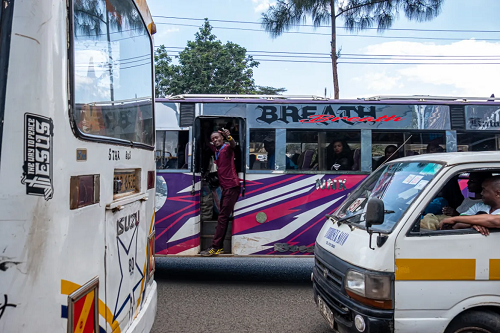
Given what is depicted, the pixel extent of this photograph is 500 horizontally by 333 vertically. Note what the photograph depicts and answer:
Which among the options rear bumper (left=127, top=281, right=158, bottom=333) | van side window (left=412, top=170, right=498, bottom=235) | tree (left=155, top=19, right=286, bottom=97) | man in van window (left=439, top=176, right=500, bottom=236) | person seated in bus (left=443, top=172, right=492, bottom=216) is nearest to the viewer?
rear bumper (left=127, top=281, right=158, bottom=333)

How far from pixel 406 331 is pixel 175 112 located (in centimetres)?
466

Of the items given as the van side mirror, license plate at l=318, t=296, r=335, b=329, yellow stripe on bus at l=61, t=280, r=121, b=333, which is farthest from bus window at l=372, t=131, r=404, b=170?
yellow stripe on bus at l=61, t=280, r=121, b=333

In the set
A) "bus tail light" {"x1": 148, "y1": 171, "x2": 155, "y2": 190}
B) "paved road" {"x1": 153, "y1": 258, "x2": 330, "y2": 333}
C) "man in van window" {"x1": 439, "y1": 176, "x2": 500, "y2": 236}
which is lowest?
"paved road" {"x1": 153, "y1": 258, "x2": 330, "y2": 333}

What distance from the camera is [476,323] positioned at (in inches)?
123

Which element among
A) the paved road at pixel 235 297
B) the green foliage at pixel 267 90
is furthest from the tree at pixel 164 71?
the paved road at pixel 235 297

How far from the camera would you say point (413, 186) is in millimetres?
3623

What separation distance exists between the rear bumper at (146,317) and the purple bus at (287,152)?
2760 mm

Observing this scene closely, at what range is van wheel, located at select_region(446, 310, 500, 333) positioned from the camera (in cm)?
310

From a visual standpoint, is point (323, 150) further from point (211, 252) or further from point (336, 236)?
point (336, 236)

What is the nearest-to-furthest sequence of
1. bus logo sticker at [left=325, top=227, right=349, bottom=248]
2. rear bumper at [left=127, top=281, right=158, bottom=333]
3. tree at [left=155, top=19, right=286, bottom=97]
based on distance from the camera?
rear bumper at [left=127, top=281, right=158, bottom=333], bus logo sticker at [left=325, top=227, right=349, bottom=248], tree at [left=155, top=19, right=286, bottom=97]

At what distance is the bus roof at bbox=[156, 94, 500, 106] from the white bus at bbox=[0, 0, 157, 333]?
140 inches

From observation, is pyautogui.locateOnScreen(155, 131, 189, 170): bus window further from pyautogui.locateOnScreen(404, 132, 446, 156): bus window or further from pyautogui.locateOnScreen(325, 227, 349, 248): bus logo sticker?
pyautogui.locateOnScreen(404, 132, 446, 156): bus window

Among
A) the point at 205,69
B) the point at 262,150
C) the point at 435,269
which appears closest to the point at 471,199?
the point at 435,269

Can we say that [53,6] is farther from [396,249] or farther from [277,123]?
[277,123]
